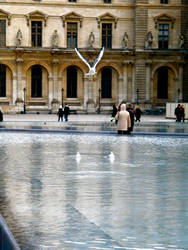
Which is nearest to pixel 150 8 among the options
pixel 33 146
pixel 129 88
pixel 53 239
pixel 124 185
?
→ pixel 129 88

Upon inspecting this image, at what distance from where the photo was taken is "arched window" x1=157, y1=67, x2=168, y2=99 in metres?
64.4

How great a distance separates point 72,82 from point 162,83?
9367mm

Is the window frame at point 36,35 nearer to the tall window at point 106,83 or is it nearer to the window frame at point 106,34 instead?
the window frame at point 106,34

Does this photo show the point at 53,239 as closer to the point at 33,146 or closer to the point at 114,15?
the point at 33,146

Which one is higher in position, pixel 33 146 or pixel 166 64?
pixel 166 64

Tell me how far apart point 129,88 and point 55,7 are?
11212mm

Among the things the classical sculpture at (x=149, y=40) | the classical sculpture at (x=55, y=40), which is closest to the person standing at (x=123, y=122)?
the classical sculpture at (x=55, y=40)

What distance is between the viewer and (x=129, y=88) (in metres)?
63.9

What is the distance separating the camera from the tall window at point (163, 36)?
209ft

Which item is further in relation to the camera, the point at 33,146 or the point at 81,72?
the point at 81,72

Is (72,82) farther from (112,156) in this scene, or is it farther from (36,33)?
(112,156)

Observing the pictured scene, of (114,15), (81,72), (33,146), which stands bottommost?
(33,146)

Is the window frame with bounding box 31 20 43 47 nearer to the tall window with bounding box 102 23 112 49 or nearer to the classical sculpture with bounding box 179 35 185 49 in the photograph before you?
the tall window with bounding box 102 23 112 49

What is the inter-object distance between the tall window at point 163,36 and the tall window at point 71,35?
28.7 ft
